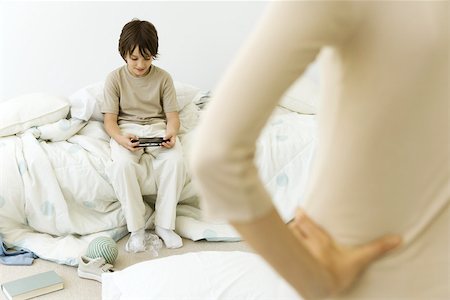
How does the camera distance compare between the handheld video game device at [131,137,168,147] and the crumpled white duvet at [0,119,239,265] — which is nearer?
the crumpled white duvet at [0,119,239,265]

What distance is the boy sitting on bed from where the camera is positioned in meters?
2.55

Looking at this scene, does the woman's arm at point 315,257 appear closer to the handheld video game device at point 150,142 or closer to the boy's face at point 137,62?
the handheld video game device at point 150,142

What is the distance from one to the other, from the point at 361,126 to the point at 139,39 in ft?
7.25

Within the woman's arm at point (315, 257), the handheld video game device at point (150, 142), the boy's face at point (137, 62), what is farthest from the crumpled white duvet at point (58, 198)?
the woman's arm at point (315, 257)

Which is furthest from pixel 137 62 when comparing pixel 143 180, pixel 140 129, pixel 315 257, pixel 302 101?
pixel 315 257

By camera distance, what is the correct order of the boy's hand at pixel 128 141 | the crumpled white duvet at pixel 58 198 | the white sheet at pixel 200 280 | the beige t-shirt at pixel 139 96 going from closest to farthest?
the white sheet at pixel 200 280 → the crumpled white duvet at pixel 58 198 → the boy's hand at pixel 128 141 → the beige t-shirt at pixel 139 96

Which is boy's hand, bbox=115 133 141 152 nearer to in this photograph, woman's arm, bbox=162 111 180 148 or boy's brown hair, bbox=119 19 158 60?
woman's arm, bbox=162 111 180 148

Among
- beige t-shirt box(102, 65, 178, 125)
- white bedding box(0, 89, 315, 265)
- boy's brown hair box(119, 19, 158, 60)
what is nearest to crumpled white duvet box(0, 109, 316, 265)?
white bedding box(0, 89, 315, 265)

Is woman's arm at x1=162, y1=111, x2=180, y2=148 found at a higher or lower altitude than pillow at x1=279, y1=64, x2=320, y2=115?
lower

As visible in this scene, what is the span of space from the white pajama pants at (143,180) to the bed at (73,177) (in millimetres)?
46

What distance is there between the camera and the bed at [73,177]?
251 cm

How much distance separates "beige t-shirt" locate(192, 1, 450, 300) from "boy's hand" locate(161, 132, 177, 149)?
2.06 meters

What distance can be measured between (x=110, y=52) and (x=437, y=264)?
9.49ft

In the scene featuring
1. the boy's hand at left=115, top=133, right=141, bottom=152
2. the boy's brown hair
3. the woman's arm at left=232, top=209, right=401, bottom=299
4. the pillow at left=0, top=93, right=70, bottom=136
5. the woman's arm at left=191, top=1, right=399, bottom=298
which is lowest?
the pillow at left=0, top=93, right=70, bottom=136
